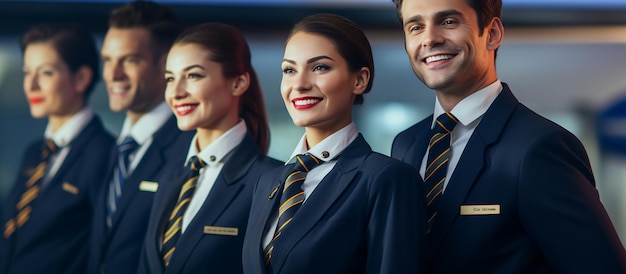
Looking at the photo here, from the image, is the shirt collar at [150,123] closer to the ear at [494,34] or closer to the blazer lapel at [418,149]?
the blazer lapel at [418,149]

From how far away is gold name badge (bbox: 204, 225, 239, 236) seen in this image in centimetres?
239

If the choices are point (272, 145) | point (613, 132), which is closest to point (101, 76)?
point (272, 145)

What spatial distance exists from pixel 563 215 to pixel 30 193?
7.98 ft

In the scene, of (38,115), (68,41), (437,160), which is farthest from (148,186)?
(437,160)

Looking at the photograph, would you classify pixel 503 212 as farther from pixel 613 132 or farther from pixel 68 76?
pixel 68 76

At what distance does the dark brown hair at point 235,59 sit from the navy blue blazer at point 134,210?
0.90 ft

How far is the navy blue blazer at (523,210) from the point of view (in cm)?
182

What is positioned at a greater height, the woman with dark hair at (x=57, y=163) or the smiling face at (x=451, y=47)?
the smiling face at (x=451, y=47)

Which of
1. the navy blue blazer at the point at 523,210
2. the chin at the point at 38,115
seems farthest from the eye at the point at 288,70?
the chin at the point at 38,115

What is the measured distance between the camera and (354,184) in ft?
6.35

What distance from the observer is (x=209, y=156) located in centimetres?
257

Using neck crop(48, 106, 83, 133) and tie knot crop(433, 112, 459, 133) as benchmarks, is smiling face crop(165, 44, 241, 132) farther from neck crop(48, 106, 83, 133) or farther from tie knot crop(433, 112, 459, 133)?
neck crop(48, 106, 83, 133)

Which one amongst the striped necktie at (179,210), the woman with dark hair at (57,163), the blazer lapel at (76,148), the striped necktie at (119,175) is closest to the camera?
the striped necktie at (179,210)

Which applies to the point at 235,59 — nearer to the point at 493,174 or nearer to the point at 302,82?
the point at 302,82
